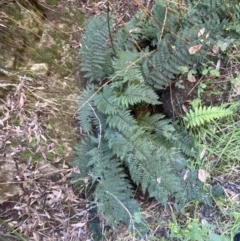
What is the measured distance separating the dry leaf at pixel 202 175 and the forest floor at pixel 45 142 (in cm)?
21

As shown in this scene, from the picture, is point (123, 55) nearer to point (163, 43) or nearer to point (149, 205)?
point (163, 43)

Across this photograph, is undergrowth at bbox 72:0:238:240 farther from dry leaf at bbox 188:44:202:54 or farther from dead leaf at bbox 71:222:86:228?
dead leaf at bbox 71:222:86:228

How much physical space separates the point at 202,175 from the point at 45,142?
123 cm

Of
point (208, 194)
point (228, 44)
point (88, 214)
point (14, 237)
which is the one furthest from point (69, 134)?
point (228, 44)

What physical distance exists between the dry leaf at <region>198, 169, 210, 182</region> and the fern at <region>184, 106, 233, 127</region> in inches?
13.8

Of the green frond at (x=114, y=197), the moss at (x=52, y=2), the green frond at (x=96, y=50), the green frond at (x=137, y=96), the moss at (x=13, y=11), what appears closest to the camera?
the green frond at (x=114, y=197)

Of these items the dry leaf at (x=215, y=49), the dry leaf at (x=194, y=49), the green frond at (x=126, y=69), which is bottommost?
the green frond at (x=126, y=69)

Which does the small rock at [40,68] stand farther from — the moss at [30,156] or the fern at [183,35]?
the fern at [183,35]

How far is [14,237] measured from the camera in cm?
286

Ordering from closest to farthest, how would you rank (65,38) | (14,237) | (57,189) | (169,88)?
1. (14,237)
2. (57,189)
3. (169,88)
4. (65,38)

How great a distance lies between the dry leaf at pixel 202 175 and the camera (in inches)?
116

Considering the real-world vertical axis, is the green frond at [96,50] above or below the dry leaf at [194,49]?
below

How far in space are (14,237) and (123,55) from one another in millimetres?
1562


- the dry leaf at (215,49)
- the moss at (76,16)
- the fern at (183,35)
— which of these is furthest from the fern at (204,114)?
the moss at (76,16)
